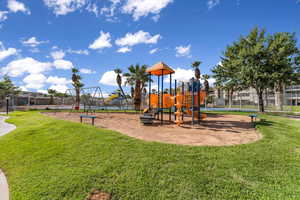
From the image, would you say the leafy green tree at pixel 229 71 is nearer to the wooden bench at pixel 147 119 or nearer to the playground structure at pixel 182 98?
the playground structure at pixel 182 98

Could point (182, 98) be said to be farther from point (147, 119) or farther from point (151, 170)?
point (151, 170)

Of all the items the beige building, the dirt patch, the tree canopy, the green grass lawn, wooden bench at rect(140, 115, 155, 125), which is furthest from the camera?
the beige building

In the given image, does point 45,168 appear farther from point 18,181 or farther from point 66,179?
point 66,179

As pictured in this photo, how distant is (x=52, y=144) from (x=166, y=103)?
6736 millimetres

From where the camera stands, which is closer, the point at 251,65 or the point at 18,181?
the point at 18,181

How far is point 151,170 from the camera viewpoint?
3205 mm

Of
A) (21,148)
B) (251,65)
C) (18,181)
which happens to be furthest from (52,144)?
(251,65)

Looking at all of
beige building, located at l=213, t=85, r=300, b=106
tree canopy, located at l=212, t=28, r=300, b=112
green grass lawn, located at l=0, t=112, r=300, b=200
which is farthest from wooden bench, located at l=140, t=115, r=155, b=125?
beige building, located at l=213, t=85, r=300, b=106

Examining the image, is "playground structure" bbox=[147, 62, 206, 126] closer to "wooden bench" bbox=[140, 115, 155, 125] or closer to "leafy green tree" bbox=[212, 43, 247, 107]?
"wooden bench" bbox=[140, 115, 155, 125]

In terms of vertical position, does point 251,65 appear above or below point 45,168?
above

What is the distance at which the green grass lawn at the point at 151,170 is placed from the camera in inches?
106

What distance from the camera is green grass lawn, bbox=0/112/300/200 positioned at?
2.71m

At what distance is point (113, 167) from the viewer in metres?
3.34

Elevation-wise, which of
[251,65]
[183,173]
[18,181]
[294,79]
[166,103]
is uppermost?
[251,65]
